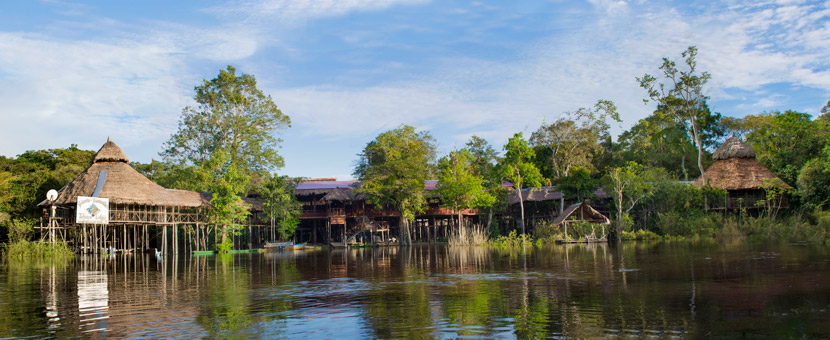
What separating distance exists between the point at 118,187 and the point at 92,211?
336 cm

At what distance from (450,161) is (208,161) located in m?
19.3

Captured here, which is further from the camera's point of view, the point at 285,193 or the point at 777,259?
the point at 285,193

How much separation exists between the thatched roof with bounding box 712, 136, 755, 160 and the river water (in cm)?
2757

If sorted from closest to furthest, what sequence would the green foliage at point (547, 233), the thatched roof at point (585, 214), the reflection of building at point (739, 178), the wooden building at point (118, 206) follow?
the wooden building at point (118, 206) < the thatched roof at point (585, 214) < the green foliage at point (547, 233) < the reflection of building at point (739, 178)

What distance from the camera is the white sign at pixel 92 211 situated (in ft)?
114

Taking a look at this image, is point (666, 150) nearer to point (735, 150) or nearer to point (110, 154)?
point (735, 150)

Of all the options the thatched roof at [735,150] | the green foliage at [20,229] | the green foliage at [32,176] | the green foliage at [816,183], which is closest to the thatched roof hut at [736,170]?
the thatched roof at [735,150]

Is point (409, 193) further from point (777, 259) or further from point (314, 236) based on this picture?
point (777, 259)

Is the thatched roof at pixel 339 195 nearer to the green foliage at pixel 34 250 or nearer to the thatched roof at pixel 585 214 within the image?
the thatched roof at pixel 585 214

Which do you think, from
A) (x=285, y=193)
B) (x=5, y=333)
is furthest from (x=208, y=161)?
(x=5, y=333)

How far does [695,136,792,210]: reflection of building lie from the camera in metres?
42.8

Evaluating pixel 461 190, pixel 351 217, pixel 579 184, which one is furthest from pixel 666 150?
pixel 351 217

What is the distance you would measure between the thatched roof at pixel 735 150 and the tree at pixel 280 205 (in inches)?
1324

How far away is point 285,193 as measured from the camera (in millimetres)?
47312
